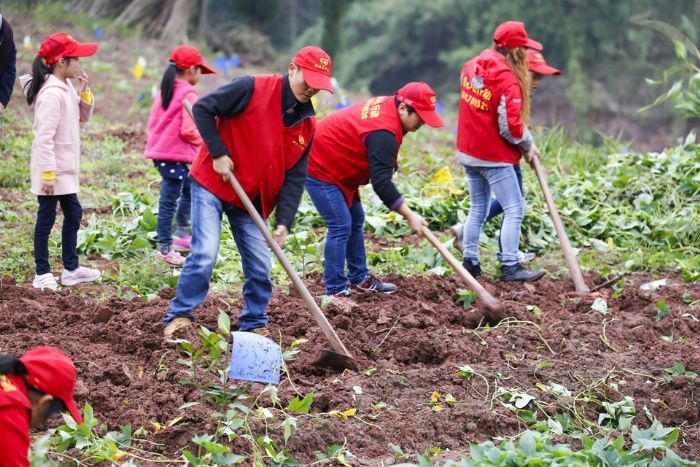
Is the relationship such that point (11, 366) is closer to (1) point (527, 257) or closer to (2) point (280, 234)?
(2) point (280, 234)

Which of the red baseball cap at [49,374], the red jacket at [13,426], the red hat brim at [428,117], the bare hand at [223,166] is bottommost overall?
the red jacket at [13,426]

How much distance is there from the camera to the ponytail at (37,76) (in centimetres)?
592

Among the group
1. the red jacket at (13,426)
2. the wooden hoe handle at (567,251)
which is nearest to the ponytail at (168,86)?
the wooden hoe handle at (567,251)

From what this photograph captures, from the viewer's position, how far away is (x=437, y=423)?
4559 millimetres

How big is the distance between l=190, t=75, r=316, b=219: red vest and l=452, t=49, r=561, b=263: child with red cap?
2366mm

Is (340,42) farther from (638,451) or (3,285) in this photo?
(638,451)

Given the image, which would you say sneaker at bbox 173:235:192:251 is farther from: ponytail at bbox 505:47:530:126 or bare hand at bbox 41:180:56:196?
ponytail at bbox 505:47:530:126

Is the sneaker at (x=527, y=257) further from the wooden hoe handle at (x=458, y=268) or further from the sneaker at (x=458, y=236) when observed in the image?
the wooden hoe handle at (x=458, y=268)

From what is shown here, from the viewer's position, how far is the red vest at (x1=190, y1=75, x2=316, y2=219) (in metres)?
5.11

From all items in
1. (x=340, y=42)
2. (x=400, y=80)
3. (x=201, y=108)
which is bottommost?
(x=400, y=80)

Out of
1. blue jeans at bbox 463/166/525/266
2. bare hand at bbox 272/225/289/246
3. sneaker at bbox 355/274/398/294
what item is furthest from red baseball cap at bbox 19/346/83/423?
blue jeans at bbox 463/166/525/266

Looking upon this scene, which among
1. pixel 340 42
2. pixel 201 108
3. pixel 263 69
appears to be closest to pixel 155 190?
pixel 201 108

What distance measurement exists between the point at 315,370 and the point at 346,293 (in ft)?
4.47

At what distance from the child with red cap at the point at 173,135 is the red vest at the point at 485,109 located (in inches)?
70.2
